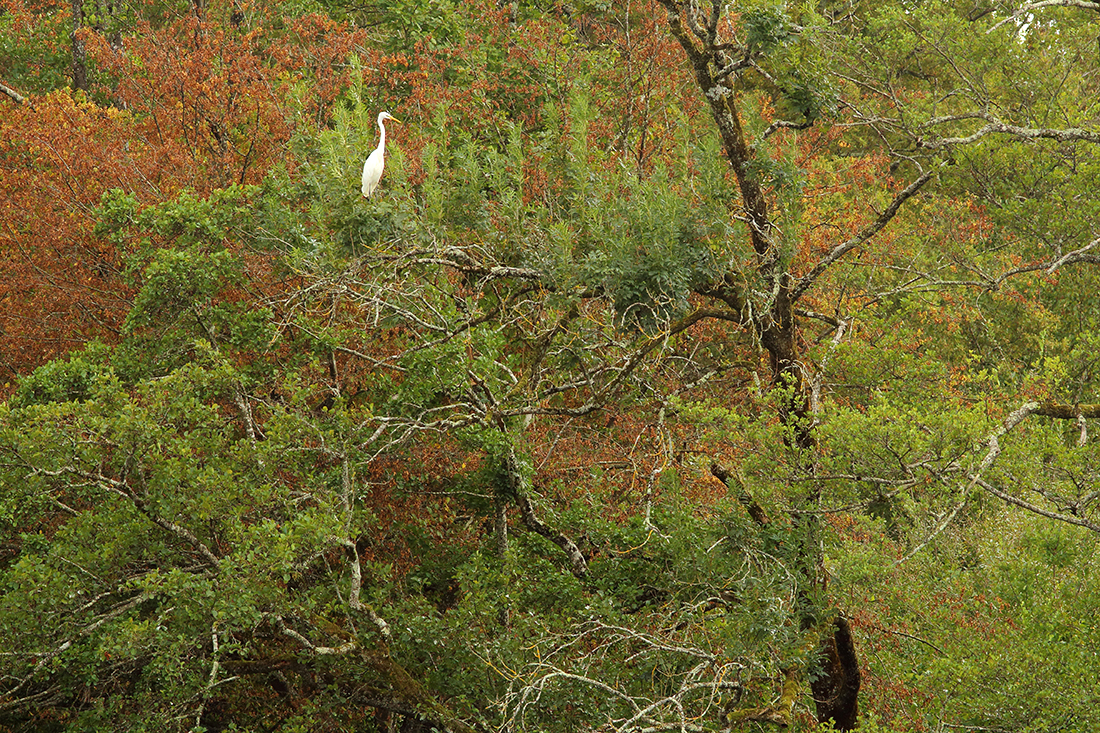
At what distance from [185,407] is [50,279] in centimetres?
519

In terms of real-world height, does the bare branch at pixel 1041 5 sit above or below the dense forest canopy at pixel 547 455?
above

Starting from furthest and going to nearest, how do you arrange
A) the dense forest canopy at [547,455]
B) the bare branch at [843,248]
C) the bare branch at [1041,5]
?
1. the bare branch at [843,248]
2. the bare branch at [1041,5]
3. the dense forest canopy at [547,455]

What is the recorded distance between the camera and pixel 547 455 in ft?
30.5

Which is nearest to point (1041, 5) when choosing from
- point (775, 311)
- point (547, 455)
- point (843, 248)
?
point (843, 248)

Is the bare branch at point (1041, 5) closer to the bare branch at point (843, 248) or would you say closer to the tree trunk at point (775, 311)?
the bare branch at point (843, 248)

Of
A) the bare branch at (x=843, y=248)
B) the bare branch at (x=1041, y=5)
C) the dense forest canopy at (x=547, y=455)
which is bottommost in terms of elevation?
the dense forest canopy at (x=547, y=455)

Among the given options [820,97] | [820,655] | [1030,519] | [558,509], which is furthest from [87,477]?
[1030,519]

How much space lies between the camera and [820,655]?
733 centimetres

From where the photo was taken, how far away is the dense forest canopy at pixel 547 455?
675 cm

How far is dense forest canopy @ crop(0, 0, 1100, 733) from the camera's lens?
6.75 m

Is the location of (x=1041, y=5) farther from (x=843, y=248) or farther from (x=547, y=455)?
(x=547, y=455)

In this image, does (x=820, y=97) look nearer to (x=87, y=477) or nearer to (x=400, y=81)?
(x=87, y=477)

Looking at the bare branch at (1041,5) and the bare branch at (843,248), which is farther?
the bare branch at (843,248)

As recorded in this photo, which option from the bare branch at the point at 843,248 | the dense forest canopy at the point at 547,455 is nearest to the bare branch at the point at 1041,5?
the dense forest canopy at the point at 547,455
